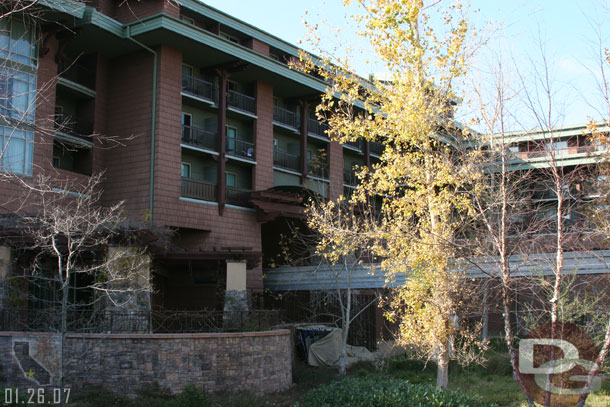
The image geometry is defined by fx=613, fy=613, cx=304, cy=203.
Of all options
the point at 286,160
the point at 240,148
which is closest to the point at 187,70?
the point at 240,148

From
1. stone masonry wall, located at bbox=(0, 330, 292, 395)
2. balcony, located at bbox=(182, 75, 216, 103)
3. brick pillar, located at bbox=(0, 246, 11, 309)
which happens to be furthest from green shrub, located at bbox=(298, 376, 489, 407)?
balcony, located at bbox=(182, 75, 216, 103)

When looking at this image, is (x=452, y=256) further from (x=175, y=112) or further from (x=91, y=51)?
(x=91, y=51)

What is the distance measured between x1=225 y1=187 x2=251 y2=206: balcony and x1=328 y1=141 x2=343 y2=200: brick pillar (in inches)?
253

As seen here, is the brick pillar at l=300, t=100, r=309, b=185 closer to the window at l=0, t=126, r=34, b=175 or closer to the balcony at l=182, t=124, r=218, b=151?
the balcony at l=182, t=124, r=218, b=151

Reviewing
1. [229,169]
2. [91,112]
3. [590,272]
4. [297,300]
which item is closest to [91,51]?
[91,112]

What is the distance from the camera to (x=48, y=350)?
691 inches

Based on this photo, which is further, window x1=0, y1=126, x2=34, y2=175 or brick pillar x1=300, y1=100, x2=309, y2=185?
brick pillar x1=300, y1=100, x2=309, y2=185

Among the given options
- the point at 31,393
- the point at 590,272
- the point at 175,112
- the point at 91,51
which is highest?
the point at 91,51

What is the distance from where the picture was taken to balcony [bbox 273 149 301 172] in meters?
36.2

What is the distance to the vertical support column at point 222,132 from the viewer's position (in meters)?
30.9

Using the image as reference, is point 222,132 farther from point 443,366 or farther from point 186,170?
point 443,366

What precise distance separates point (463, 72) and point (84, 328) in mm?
13130

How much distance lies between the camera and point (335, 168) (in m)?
38.6

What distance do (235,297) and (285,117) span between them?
17559 mm
